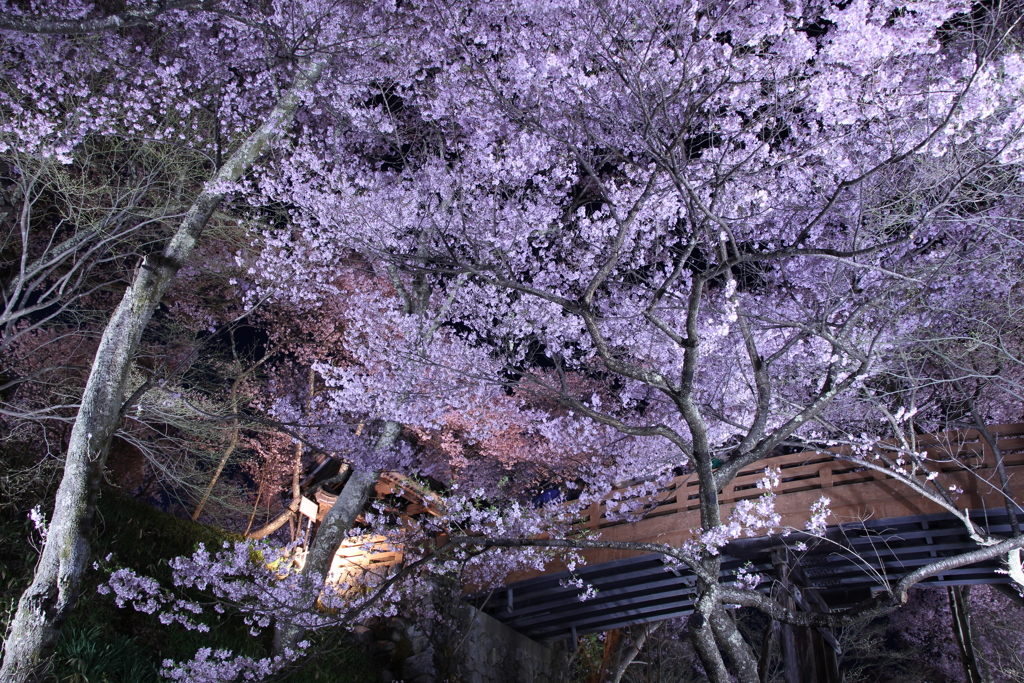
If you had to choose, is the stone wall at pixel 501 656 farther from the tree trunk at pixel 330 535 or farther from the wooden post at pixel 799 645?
the wooden post at pixel 799 645

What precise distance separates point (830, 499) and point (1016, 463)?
299 cm

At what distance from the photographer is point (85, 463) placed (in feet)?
24.2

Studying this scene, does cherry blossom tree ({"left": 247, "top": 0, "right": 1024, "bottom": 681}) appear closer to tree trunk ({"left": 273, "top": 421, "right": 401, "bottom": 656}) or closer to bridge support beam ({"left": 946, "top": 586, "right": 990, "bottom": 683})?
tree trunk ({"left": 273, "top": 421, "right": 401, "bottom": 656})

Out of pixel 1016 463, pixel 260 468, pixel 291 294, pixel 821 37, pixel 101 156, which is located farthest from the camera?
pixel 260 468

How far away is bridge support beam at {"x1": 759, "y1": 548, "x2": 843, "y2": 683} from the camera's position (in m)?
11.0

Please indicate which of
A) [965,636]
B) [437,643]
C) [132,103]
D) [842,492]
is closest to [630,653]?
[437,643]

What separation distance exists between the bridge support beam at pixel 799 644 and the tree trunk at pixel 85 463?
10.5m

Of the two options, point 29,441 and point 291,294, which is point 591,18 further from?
point 29,441

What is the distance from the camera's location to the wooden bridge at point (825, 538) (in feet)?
33.9

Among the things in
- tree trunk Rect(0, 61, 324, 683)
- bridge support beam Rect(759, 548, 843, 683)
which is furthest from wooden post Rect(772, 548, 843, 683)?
tree trunk Rect(0, 61, 324, 683)

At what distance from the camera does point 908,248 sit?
1083 centimetres

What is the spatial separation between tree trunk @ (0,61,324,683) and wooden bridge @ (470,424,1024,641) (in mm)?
8843

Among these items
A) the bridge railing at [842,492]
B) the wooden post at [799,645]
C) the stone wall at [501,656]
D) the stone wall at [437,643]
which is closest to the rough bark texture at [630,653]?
the stone wall at [501,656]

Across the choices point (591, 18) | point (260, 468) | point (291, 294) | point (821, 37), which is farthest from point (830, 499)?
point (260, 468)
